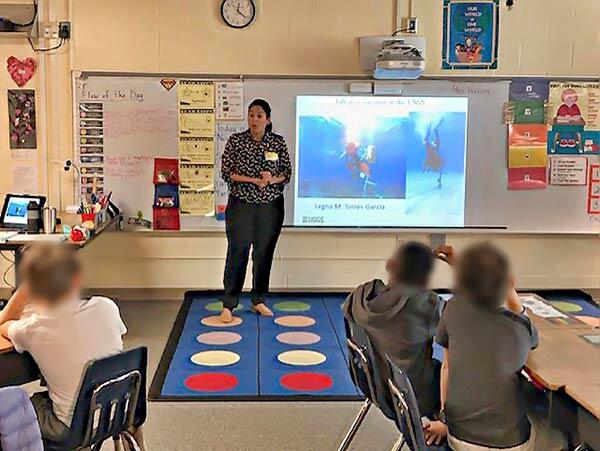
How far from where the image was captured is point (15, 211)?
14.7ft

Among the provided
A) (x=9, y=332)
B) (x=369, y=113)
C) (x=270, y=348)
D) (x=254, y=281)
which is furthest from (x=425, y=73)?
(x=9, y=332)

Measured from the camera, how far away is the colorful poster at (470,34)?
16.2 feet

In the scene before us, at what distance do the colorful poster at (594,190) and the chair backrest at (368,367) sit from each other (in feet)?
11.0

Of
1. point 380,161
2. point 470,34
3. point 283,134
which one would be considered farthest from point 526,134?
point 283,134

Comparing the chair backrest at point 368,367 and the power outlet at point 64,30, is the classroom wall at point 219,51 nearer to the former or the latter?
the power outlet at point 64,30

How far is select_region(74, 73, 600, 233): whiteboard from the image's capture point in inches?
193

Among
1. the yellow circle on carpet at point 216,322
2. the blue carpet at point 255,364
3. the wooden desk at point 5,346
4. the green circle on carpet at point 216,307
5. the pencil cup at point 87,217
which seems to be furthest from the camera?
the green circle on carpet at point 216,307

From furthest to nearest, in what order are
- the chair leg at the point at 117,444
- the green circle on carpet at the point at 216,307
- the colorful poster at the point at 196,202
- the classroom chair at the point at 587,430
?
the colorful poster at the point at 196,202 < the green circle on carpet at the point at 216,307 < the chair leg at the point at 117,444 < the classroom chair at the point at 587,430

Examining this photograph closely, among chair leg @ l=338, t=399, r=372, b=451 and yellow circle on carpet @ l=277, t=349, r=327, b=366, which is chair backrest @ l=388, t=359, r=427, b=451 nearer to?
chair leg @ l=338, t=399, r=372, b=451

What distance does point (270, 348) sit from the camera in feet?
13.1

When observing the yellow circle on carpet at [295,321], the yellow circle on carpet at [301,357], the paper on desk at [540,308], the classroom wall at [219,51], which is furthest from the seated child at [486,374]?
the classroom wall at [219,51]

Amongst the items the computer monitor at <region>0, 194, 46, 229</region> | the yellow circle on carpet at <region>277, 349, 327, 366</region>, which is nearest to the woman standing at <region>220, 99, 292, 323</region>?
the yellow circle on carpet at <region>277, 349, 327, 366</region>

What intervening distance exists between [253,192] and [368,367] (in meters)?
2.27

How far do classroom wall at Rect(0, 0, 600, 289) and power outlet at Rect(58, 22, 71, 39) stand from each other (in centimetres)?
4
